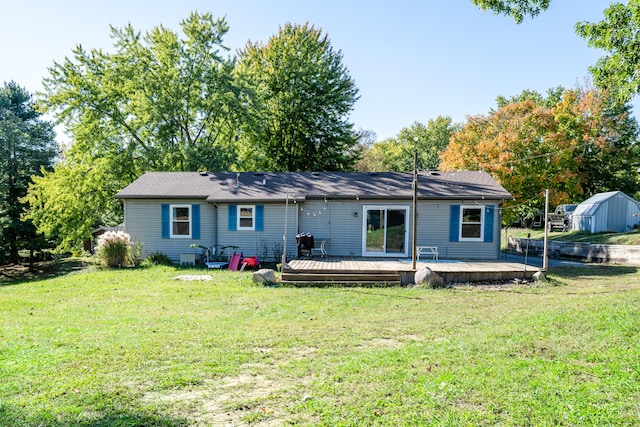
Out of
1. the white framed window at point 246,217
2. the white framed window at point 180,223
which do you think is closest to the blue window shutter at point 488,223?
the white framed window at point 246,217

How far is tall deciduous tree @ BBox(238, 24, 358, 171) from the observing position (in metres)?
28.3

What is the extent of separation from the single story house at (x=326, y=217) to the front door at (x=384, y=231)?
37 mm

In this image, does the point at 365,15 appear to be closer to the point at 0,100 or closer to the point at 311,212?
the point at 311,212

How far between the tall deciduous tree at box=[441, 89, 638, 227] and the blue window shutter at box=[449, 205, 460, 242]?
20.9 ft

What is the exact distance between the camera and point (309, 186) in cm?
1620

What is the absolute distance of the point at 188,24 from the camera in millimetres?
22672

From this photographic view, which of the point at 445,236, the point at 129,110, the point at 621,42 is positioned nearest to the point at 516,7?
the point at 621,42

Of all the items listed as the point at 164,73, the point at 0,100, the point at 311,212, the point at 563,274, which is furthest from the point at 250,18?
the point at 0,100

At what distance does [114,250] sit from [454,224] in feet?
40.9

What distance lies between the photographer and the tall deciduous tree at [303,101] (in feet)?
92.9

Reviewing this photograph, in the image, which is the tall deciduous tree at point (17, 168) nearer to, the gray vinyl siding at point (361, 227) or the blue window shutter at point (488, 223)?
the gray vinyl siding at point (361, 227)

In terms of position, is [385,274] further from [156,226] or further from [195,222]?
[156,226]

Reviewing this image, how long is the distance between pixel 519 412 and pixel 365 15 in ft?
38.2

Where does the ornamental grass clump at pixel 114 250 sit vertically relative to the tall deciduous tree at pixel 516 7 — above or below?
below
